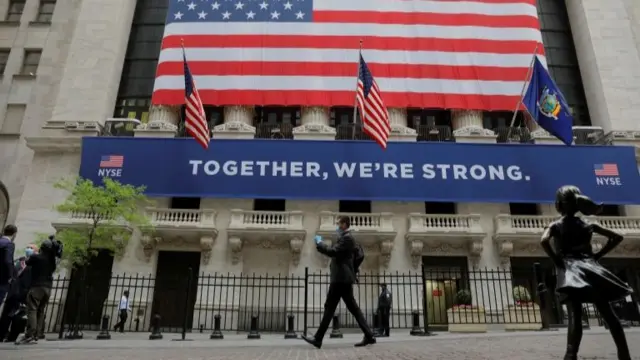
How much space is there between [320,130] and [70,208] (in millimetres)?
12758

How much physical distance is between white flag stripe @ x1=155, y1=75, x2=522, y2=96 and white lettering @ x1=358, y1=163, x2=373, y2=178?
4422mm

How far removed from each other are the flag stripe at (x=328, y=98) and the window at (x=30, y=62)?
11043mm

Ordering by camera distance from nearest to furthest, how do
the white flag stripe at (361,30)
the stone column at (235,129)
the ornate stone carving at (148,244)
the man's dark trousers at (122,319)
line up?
the man's dark trousers at (122,319), the ornate stone carving at (148,244), the stone column at (235,129), the white flag stripe at (361,30)

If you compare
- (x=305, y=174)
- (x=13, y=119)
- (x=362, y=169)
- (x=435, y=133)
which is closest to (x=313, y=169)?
(x=305, y=174)

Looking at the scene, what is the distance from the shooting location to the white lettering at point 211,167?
22.4 meters

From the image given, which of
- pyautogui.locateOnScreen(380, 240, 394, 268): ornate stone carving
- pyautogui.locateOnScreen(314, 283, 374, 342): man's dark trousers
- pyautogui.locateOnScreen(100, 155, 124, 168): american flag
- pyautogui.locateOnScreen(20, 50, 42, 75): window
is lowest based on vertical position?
pyautogui.locateOnScreen(314, 283, 374, 342): man's dark trousers

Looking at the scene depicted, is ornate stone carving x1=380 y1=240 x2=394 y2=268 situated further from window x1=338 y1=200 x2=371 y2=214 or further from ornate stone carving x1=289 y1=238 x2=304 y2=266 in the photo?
ornate stone carving x1=289 y1=238 x2=304 y2=266

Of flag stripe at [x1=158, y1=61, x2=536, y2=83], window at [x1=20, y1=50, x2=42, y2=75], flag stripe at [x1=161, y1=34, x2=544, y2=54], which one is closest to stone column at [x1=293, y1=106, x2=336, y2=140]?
flag stripe at [x1=158, y1=61, x2=536, y2=83]

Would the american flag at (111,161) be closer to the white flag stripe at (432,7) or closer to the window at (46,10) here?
the window at (46,10)

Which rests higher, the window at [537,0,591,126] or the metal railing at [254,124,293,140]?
the window at [537,0,591,126]

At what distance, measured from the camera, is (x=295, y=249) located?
2156 cm

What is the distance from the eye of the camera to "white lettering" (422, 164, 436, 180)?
22406 mm

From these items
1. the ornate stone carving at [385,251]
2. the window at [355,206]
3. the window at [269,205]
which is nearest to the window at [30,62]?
→ the window at [269,205]

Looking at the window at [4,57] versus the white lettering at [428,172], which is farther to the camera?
the window at [4,57]
